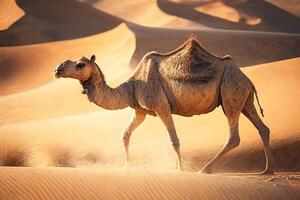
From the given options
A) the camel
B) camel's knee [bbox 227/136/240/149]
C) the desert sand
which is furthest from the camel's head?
camel's knee [bbox 227/136/240/149]

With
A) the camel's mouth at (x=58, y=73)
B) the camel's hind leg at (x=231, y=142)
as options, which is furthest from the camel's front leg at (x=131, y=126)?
the camel's mouth at (x=58, y=73)

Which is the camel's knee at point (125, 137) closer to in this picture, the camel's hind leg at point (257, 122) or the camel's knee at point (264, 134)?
the camel's hind leg at point (257, 122)

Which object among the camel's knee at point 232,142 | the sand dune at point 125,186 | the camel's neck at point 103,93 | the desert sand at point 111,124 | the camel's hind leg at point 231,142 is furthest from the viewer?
the camel's neck at point 103,93

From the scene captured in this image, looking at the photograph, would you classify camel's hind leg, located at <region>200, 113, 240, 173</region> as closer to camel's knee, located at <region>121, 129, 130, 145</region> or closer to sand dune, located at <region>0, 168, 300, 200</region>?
sand dune, located at <region>0, 168, 300, 200</region>

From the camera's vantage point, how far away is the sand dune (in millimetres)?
8266

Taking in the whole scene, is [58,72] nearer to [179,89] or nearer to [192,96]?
[179,89]

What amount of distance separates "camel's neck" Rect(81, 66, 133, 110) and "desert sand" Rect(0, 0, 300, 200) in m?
1.69

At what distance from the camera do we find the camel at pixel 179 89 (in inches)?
452

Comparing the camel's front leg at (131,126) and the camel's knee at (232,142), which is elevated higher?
the camel's knee at (232,142)

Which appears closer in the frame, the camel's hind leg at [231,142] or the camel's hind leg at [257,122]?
the camel's hind leg at [231,142]

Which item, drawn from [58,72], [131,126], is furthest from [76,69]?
[131,126]

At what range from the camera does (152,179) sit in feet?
31.1

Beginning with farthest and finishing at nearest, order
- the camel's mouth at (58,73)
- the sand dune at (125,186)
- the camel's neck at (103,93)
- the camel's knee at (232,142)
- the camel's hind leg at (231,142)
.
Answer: the camel's neck at (103,93) < the camel's knee at (232,142) < the camel's hind leg at (231,142) < the camel's mouth at (58,73) < the sand dune at (125,186)

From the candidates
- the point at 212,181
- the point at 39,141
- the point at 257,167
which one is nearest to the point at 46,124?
the point at 39,141
